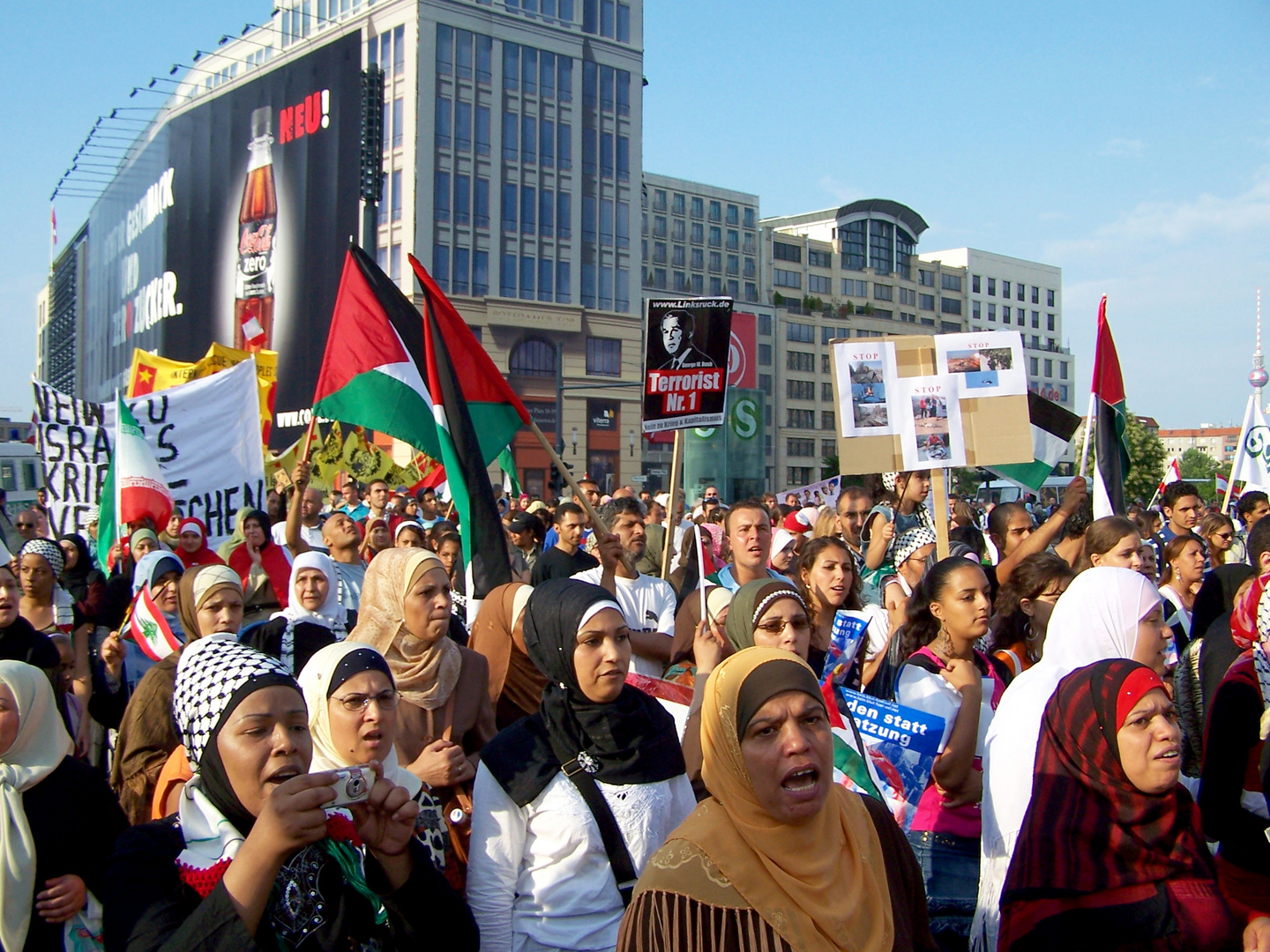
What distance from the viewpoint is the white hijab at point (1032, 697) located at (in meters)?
3.04

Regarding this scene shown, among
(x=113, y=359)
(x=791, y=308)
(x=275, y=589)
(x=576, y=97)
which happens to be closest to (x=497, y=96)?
(x=576, y=97)

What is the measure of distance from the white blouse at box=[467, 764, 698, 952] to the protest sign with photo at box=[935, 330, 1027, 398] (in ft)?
15.2

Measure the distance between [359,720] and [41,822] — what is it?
833 millimetres

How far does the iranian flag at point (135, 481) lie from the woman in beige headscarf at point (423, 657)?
207 inches

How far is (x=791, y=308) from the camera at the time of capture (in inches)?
3191

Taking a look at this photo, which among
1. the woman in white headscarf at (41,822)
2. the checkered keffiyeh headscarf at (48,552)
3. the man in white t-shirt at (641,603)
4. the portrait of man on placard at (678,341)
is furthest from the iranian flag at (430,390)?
the woman in white headscarf at (41,822)

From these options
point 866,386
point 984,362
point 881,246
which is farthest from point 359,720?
point 881,246

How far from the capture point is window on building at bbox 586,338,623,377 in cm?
5159

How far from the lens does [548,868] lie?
2.95 m

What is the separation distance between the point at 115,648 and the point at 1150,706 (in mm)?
4622

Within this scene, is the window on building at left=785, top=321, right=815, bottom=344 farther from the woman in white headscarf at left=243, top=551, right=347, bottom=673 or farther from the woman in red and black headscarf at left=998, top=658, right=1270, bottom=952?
the woman in red and black headscarf at left=998, top=658, right=1270, bottom=952

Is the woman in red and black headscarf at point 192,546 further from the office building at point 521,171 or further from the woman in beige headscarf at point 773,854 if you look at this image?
the office building at point 521,171

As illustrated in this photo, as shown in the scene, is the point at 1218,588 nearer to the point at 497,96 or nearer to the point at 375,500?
the point at 375,500

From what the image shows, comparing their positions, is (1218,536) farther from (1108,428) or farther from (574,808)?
(574,808)
